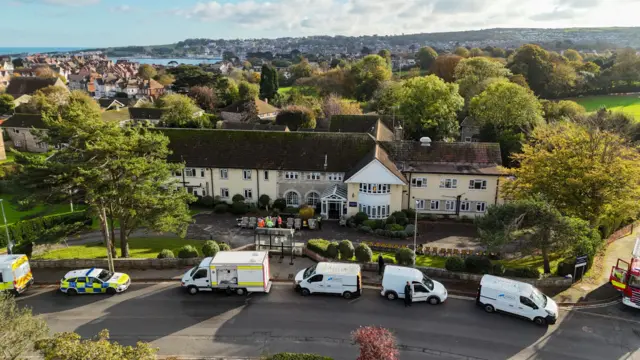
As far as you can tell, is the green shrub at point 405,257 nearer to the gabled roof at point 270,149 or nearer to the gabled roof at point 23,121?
the gabled roof at point 270,149

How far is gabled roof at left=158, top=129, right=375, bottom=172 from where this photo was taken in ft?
140

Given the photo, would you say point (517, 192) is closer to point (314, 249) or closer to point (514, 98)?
point (314, 249)

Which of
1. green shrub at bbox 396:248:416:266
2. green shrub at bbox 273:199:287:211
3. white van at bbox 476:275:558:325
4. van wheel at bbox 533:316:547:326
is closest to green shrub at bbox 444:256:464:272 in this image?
green shrub at bbox 396:248:416:266

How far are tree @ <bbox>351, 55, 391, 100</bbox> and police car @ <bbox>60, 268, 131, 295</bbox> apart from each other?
7481 centimetres

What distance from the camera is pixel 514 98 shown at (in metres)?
54.8

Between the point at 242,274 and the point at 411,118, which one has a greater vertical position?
the point at 411,118

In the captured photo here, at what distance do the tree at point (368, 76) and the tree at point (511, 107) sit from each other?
37609 millimetres

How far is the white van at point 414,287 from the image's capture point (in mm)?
24453

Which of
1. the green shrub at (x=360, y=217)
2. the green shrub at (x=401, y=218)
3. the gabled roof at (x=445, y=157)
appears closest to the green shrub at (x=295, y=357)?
the green shrub at (x=360, y=217)

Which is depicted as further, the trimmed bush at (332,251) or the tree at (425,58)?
the tree at (425,58)

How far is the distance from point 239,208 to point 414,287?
72.7ft

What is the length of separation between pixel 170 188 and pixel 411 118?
119 feet

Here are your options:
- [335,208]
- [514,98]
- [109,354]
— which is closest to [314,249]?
[335,208]

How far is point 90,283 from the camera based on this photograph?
996 inches
